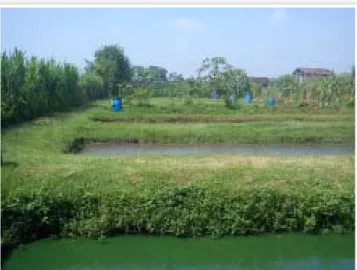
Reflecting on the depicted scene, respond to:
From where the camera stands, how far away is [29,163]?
6.64 meters

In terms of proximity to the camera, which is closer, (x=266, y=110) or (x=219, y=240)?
(x=219, y=240)

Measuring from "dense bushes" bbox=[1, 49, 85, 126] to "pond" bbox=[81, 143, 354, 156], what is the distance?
2493mm

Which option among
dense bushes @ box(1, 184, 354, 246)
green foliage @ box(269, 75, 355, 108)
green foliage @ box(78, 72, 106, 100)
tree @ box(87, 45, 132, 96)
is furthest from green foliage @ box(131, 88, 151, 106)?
dense bushes @ box(1, 184, 354, 246)

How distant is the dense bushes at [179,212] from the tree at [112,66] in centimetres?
2442

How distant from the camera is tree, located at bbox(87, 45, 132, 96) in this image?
2954 cm

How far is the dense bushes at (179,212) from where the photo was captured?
5168 mm

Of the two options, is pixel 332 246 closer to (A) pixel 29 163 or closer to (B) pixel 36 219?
(B) pixel 36 219

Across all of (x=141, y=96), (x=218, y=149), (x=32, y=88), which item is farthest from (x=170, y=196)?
(x=141, y=96)

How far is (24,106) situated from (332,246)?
9.43 meters

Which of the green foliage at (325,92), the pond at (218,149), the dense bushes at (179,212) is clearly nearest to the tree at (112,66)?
the green foliage at (325,92)

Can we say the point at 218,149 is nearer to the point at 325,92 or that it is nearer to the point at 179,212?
the point at 179,212

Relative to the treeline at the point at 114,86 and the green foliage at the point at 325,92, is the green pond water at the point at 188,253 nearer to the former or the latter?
the treeline at the point at 114,86

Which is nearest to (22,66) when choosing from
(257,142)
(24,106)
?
(24,106)

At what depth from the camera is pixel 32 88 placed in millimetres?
13531
